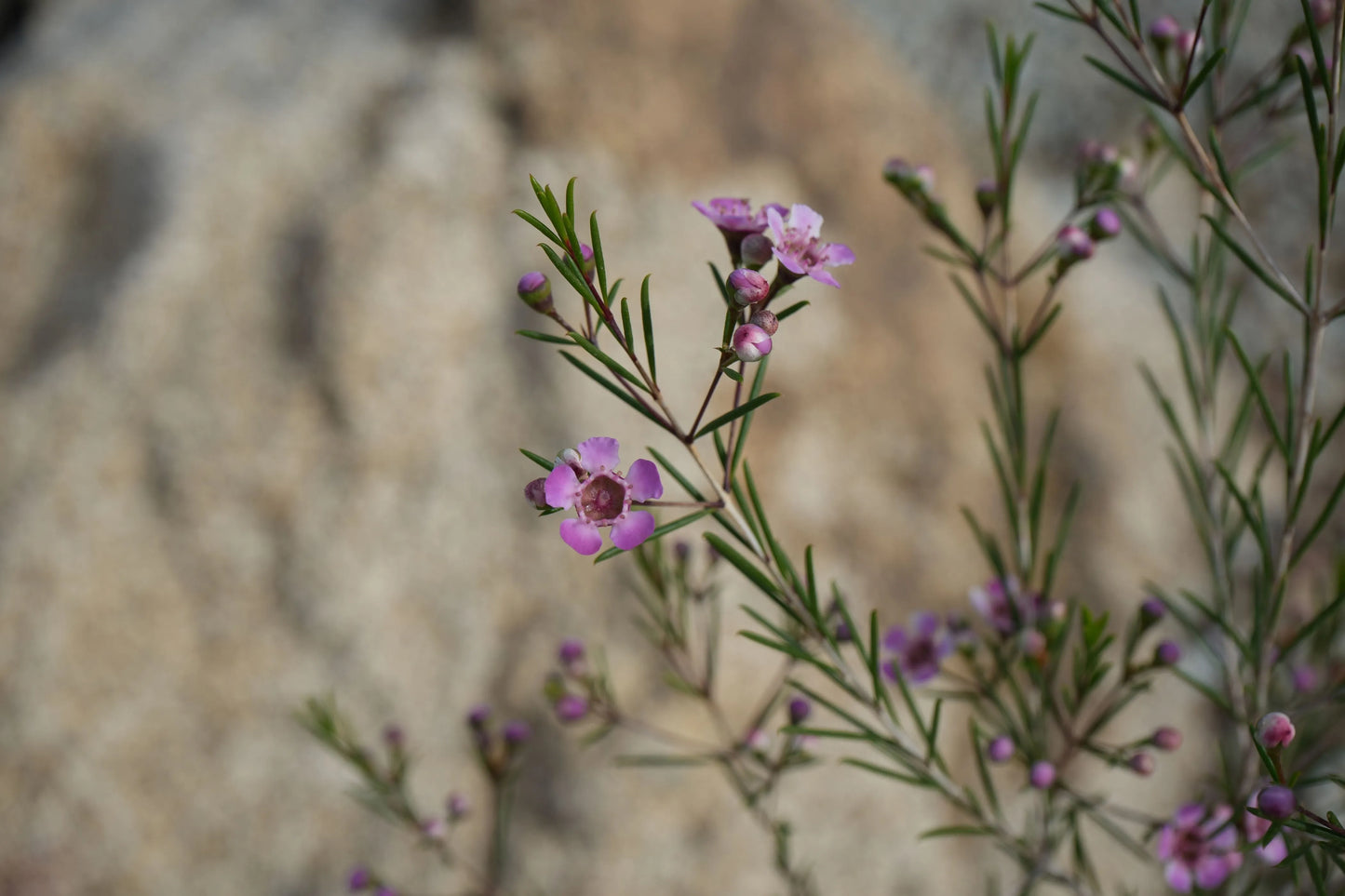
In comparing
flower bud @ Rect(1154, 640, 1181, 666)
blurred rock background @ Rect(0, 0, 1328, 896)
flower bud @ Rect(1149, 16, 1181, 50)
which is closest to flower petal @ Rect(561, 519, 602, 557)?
flower bud @ Rect(1154, 640, 1181, 666)

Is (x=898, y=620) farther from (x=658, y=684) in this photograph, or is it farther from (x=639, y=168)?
(x=639, y=168)

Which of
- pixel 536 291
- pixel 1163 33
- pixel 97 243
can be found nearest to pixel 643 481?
pixel 536 291

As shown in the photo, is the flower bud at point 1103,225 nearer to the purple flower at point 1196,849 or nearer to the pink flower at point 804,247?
the pink flower at point 804,247

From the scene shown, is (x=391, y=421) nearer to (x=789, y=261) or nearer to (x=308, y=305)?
(x=308, y=305)

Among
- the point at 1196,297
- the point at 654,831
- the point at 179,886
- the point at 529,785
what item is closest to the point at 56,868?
the point at 179,886

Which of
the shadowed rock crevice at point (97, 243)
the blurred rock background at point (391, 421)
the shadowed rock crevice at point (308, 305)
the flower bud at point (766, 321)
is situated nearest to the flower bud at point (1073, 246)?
the flower bud at point (766, 321)

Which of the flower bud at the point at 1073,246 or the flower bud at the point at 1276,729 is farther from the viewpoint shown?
the flower bud at the point at 1073,246

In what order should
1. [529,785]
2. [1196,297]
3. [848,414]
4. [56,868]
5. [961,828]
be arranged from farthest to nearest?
[848,414] → [529,785] → [56,868] → [1196,297] → [961,828]

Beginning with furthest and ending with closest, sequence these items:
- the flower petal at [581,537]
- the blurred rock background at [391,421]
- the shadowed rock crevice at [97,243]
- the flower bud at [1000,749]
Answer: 1. the shadowed rock crevice at [97,243]
2. the blurred rock background at [391,421]
3. the flower bud at [1000,749]
4. the flower petal at [581,537]
